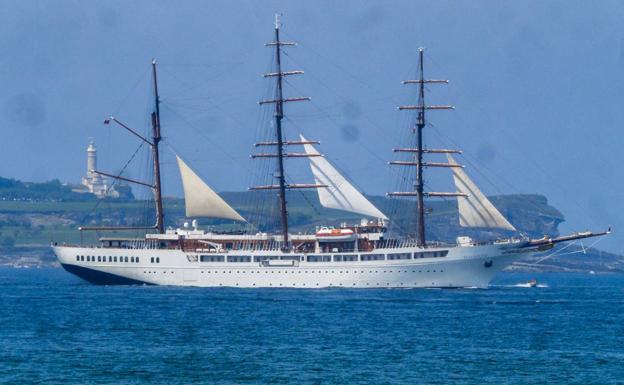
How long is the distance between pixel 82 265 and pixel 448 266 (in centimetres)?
2862

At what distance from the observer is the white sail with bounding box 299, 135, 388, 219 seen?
106000mm

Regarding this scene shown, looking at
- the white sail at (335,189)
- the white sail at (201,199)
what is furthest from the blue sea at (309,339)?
the white sail at (201,199)

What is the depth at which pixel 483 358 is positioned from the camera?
53.9 m

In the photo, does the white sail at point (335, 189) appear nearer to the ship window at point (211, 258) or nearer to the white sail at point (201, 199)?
the white sail at point (201, 199)

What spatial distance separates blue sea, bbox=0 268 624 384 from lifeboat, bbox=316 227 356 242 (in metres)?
9.28

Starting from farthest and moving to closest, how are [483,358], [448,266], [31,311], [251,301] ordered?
[448,266], [251,301], [31,311], [483,358]

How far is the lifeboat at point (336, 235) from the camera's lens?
331 ft

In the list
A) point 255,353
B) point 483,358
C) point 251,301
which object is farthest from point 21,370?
point 251,301

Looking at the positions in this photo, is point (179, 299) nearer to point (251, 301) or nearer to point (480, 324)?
point (251, 301)

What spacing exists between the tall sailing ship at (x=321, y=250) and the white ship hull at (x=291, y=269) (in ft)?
0.24

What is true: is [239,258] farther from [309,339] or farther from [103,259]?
[309,339]

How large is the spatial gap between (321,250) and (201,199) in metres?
12.2

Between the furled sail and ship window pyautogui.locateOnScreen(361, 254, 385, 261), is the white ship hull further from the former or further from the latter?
the furled sail

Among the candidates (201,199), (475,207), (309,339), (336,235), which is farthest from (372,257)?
(309,339)
